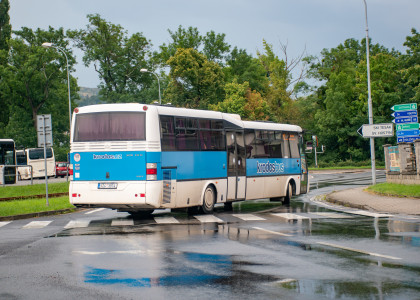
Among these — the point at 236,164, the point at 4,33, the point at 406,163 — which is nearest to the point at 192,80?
the point at 4,33

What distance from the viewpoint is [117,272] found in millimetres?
8859

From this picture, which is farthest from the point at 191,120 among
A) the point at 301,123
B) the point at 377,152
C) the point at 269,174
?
the point at 301,123

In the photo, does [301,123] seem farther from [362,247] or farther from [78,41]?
[362,247]

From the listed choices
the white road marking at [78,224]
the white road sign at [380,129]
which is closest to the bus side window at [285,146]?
the white road sign at [380,129]

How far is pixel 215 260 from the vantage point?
32.4ft

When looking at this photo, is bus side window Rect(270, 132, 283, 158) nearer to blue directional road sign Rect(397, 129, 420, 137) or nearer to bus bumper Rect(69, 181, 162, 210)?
blue directional road sign Rect(397, 129, 420, 137)

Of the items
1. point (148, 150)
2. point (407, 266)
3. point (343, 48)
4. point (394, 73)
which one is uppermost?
point (343, 48)

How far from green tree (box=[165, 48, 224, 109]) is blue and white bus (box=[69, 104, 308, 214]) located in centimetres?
4940

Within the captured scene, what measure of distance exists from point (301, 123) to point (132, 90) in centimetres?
2261

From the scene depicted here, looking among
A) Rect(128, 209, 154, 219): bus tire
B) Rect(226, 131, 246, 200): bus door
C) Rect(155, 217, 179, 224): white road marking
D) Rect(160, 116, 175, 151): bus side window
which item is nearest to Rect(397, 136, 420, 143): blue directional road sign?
Rect(226, 131, 246, 200): bus door

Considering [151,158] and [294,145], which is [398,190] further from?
[151,158]

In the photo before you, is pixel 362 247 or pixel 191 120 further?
pixel 191 120

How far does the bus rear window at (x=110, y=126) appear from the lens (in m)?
17.9

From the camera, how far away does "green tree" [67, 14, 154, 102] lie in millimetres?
84688
